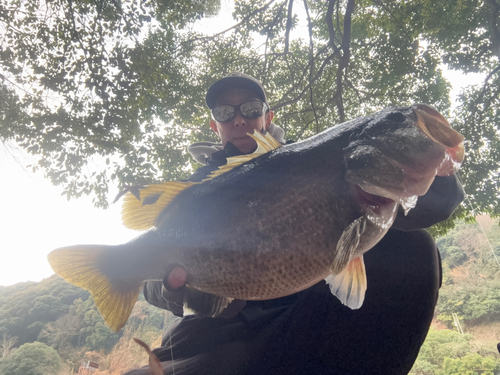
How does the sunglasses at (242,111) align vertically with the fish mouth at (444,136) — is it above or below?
above

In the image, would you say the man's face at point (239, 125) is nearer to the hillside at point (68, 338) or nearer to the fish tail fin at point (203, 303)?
the fish tail fin at point (203, 303)

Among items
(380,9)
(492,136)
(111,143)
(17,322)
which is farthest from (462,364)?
(17,322)

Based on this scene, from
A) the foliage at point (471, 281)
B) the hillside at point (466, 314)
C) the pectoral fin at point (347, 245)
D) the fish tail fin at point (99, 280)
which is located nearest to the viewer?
the pectoral fin at point (347, 245)

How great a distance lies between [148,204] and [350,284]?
1065 mm

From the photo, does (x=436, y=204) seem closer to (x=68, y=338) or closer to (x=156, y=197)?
(x=156, y=197)

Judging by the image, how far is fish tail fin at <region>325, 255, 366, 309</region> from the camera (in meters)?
1.15

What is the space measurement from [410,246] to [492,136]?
21.4ft

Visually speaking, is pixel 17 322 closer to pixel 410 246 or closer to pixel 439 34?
pixel 410 246

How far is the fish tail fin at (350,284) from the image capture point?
3.78 ft

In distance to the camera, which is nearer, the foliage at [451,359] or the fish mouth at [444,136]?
the fish mouth at [444,136]

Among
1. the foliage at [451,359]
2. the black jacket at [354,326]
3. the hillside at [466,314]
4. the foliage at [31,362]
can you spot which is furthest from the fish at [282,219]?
the foliage at [451,359]

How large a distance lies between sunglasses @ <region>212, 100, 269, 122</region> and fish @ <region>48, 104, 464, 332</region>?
110 centimetres

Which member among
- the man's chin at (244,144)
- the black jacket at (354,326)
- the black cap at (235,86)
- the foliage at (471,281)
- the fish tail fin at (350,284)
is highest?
the black cap at (235,86)

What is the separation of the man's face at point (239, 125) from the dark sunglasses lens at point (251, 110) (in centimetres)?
3
